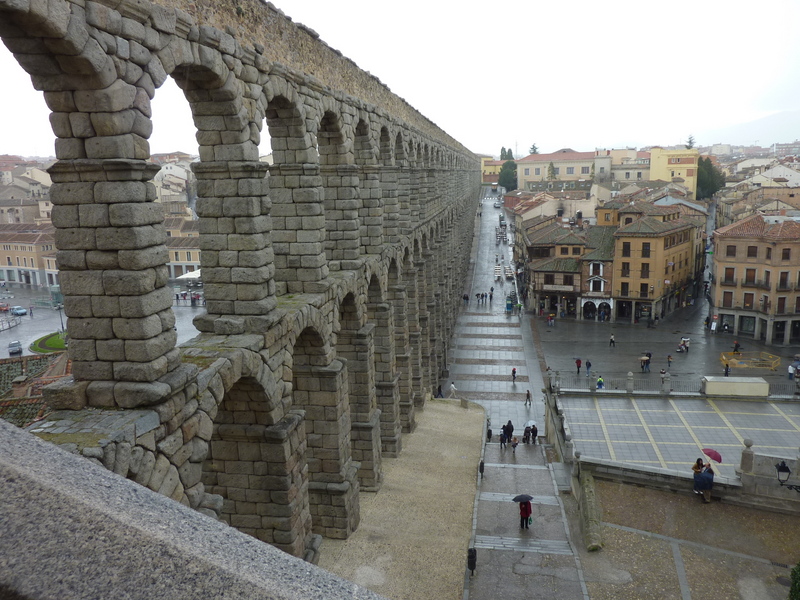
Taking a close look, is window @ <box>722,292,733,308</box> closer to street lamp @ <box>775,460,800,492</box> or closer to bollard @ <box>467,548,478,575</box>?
street lamp @ <box>775,460,800,492</box>

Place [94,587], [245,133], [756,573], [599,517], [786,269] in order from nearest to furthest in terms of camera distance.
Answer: [94,587] → [245,133] → [756,573] → [599,517] → [786,269]

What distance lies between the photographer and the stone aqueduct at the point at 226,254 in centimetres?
838

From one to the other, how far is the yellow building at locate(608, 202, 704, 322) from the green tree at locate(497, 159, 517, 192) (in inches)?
3644

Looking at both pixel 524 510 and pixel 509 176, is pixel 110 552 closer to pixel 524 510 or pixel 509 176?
pixel 524 510

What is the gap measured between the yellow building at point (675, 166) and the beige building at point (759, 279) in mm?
58628

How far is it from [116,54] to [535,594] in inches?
588

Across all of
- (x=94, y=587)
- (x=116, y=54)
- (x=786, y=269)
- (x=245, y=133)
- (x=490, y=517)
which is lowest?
(x=490, y=517)

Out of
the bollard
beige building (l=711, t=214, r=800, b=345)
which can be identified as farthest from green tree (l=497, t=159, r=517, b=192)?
the bollard

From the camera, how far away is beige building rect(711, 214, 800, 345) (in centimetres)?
4991

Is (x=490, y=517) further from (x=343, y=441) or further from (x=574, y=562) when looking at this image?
(x=343, y=441)

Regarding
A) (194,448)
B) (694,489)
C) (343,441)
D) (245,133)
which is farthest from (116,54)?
(694,489)

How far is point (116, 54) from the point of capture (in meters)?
8.37

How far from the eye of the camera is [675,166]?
4390 inches

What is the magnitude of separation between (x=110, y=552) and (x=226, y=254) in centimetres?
988
